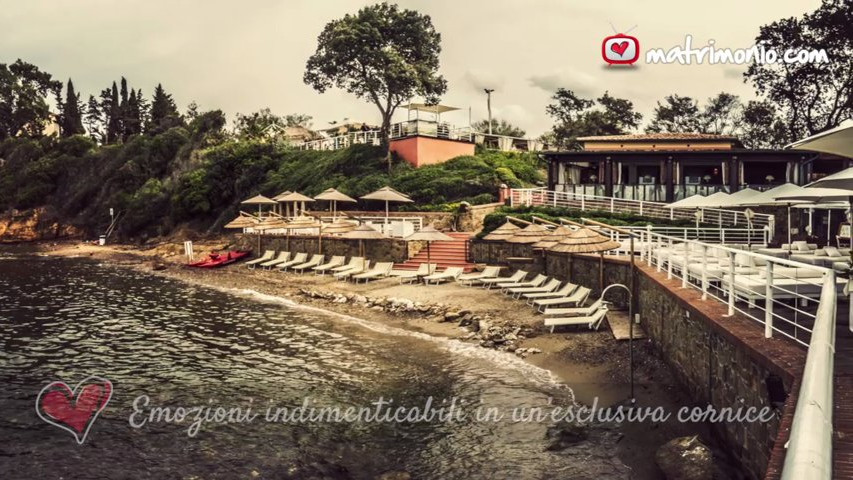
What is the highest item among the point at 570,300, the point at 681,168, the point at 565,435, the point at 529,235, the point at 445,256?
the point at 681,168

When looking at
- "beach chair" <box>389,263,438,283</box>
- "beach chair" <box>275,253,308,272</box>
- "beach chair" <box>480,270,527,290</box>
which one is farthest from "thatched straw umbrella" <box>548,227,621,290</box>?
"beach chair" <box>275,253,308,272</box>

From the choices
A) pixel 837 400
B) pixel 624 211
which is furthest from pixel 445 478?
pixel 624 211

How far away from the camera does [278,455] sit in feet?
30.9

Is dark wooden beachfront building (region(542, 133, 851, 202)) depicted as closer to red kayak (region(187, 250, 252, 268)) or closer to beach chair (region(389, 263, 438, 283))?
beach chair (region(389, 263, 438, 283))

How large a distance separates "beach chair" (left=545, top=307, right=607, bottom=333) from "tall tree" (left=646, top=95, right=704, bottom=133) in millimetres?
52272

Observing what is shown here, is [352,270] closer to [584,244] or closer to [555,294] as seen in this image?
[555,294]

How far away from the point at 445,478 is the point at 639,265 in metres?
9.74

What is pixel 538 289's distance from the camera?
19.5 m

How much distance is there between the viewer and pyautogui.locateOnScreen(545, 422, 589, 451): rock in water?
30.2 ft

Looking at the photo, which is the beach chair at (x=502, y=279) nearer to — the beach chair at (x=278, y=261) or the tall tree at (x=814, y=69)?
the beach chair at (x=278, y=261)

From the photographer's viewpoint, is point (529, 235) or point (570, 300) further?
point (529, 235)

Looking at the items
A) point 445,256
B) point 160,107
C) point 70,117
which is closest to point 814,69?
point 445,256

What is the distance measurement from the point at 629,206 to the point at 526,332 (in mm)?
16956

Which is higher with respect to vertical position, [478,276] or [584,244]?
[584,244]
